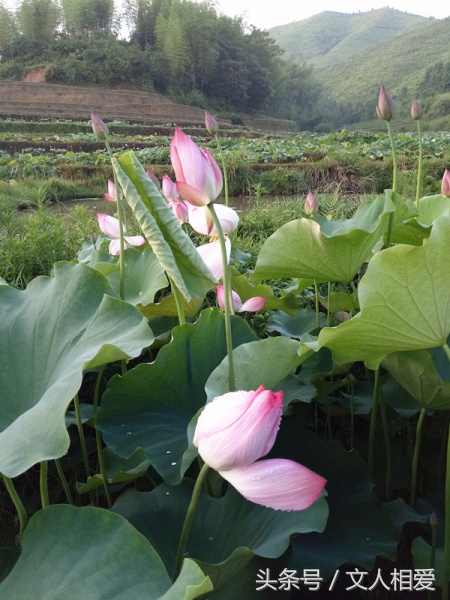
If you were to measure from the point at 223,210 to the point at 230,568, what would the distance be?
1.42 feet

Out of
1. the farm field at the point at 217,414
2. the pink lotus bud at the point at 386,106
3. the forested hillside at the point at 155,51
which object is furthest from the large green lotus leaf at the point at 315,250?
the forested hillside at the point at 155,51

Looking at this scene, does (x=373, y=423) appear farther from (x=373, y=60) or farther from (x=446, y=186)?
(x=373, y=60)

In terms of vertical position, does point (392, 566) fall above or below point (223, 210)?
below

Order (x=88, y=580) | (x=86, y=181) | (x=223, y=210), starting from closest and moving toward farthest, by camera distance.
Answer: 1. (x=88, y=580)
2. (x=223, y=210)
3. (x=86, y=181)

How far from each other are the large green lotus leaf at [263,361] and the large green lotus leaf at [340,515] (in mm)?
183

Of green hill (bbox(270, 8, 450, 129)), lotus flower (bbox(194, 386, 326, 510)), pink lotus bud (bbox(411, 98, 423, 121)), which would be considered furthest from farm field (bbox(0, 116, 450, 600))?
green hill (bbox(270, 8, 450, 129))

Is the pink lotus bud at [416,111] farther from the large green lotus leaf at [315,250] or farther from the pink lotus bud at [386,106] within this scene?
the large green lotus leaf at [315,250]

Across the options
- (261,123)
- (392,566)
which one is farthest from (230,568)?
(261,123)

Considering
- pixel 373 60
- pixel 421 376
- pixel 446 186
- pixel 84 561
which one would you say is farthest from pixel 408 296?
pixel 373 60

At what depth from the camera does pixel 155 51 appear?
37.1 m

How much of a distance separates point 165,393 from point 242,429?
0.29m

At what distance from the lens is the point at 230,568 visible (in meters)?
0.49

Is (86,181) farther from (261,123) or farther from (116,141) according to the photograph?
(261,123)

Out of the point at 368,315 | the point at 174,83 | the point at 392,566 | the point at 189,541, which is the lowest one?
the point at 392,566
